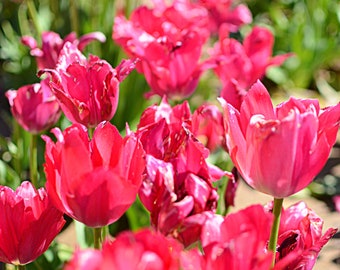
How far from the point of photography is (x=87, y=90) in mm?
1054

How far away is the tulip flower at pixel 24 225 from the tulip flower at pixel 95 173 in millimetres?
52

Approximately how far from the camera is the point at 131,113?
7.00ft

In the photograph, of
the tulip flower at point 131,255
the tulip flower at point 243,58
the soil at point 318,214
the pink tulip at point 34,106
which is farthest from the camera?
the soil at point 318,214

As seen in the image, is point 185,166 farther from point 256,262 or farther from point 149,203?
point 256,262

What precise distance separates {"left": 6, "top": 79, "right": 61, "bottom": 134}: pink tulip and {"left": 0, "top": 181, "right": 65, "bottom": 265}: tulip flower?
1.52ft

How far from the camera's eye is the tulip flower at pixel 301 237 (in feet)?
2.78

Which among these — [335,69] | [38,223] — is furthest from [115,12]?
[38,223]

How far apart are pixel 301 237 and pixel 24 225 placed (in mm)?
306

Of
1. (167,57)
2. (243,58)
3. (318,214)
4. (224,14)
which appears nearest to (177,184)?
(167,57)

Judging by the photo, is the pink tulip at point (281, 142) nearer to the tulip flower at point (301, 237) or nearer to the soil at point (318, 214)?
the tulip flower at point (301, 237)

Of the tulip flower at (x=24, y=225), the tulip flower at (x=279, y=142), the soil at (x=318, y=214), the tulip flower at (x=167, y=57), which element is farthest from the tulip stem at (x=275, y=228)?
the soil at (x=318, y=214)

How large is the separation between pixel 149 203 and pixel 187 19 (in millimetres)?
874

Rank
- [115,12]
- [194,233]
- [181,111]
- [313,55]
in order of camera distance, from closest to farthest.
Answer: [194,233] → [181,111] → [115,12] → [313,55]

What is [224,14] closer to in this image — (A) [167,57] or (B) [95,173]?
(A) [167,57]
